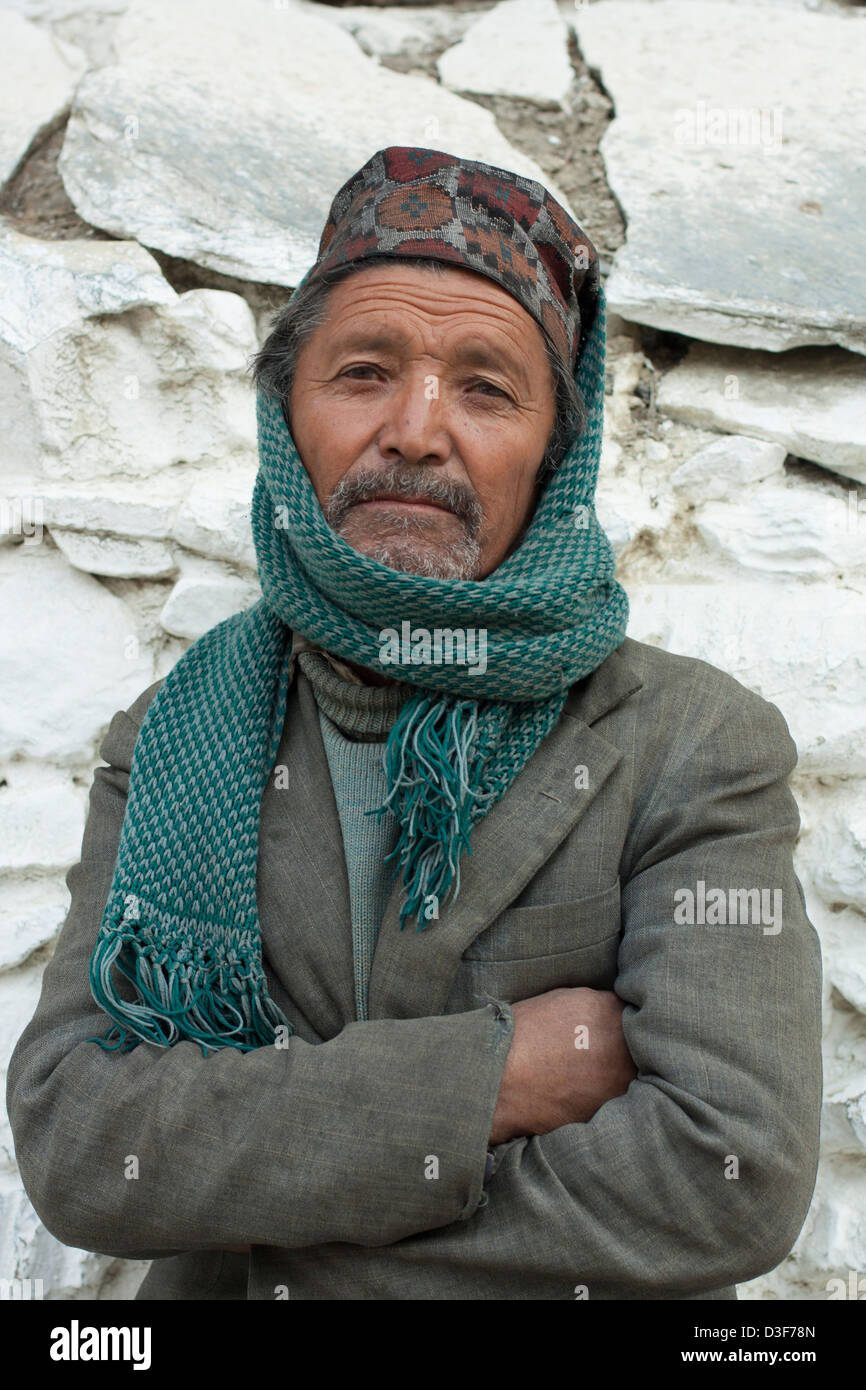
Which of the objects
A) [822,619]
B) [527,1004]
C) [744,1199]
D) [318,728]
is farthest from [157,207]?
[744,1199]

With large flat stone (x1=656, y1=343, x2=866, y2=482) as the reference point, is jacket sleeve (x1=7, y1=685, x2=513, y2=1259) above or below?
below

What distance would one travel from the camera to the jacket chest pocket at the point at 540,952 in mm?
1463

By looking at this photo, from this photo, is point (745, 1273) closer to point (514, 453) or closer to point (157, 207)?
point (514, 453)

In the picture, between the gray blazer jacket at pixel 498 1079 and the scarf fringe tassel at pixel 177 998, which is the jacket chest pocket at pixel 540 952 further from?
the scarf fringe tassel at pixel 177 998

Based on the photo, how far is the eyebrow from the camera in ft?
5.40

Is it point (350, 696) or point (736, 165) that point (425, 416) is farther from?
point (736, 165)

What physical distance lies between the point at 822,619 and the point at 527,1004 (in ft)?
3.15

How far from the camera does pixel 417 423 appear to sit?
1.60 m

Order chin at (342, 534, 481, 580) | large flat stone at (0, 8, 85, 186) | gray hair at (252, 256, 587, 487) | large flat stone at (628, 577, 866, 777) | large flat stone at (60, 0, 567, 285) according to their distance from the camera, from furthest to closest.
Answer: large flat stone at (0, 8, 85, 186)
large flat stone at (60, 0, 567, 285)
large flat stone at (628, 577, 866, 777)
gray hair at (252, 256, 587, 487)
chin at (342, 534, 481, 580)

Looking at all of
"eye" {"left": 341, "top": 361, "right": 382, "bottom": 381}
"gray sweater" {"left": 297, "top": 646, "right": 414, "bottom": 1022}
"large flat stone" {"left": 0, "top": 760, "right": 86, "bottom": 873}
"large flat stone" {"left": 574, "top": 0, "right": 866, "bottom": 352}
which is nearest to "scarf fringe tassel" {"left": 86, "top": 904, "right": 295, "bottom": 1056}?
"gray sweater" {"left": 297, "top": 646, "right": 414, "bottom": 1022}

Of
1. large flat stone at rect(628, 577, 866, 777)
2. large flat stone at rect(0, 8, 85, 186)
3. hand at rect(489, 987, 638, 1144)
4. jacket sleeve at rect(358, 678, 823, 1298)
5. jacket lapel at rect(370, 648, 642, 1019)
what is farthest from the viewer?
large flat stone at rect(0, 8, 85, 186)

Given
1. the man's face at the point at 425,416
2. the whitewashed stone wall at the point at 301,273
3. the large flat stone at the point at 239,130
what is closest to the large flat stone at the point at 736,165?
the whitewashed stone wall at the point at 301,273

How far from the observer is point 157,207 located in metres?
2.18

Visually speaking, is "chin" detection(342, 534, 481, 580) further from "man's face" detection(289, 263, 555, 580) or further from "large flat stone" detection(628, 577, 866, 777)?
"large flat stone" detection(628, 577, 866, 777)
